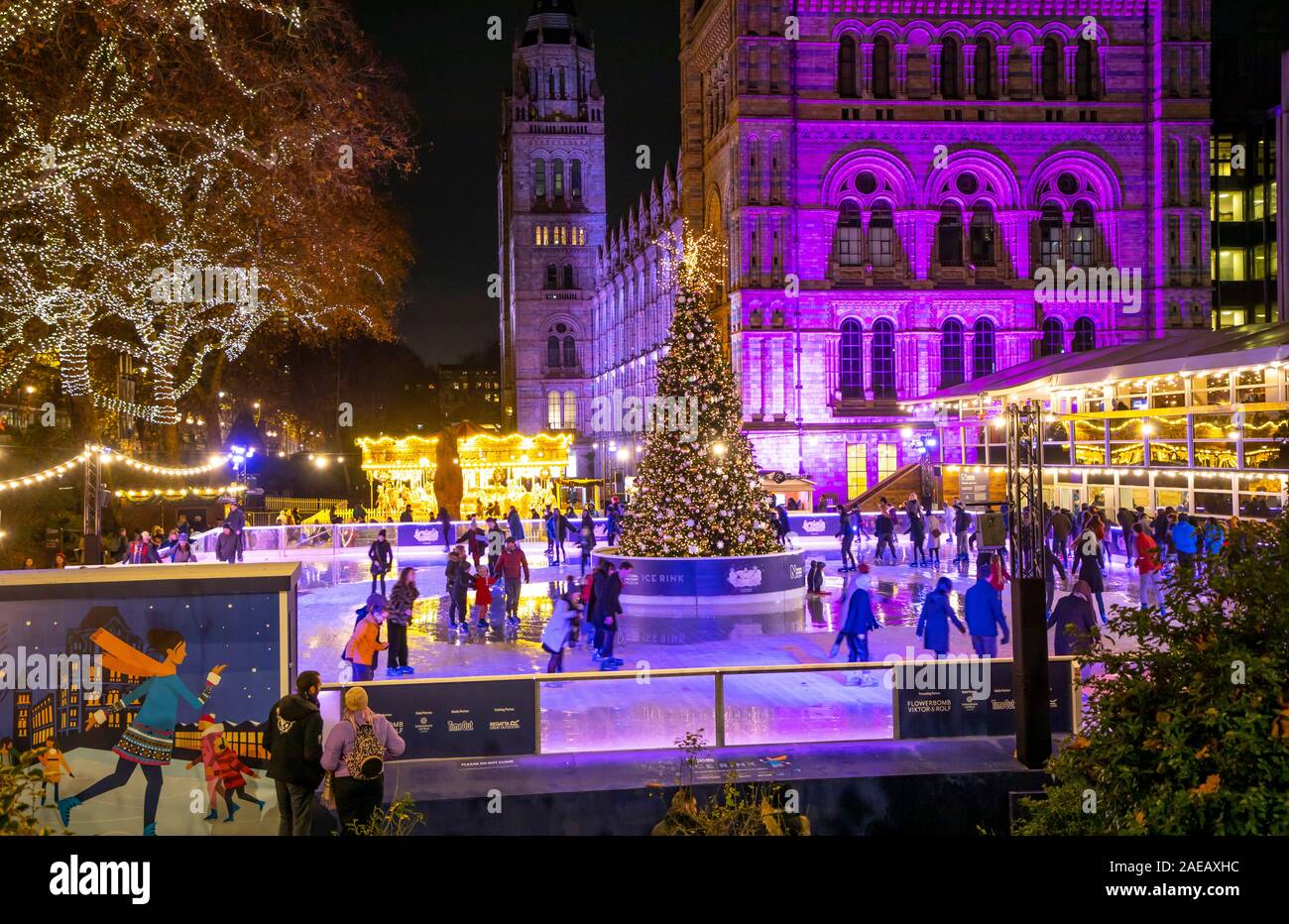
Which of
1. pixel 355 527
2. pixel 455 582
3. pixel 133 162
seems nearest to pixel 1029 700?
pixel 455 582

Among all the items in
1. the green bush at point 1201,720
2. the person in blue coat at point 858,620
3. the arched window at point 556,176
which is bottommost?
the person in blue coat at point 858,620

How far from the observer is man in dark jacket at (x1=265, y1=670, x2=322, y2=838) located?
23.9 ft

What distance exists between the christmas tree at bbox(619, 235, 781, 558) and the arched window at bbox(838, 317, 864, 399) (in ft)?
69.6

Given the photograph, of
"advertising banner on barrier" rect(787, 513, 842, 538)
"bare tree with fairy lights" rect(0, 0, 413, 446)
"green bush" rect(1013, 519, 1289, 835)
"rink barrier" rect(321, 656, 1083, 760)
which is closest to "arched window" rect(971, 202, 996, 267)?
"advertising banner on barrier" rect(787, 513, 842, 538)

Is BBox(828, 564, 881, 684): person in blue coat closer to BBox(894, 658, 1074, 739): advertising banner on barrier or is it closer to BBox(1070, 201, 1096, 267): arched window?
BBox(894, 658, 1074, 739): advertising banner on barrier

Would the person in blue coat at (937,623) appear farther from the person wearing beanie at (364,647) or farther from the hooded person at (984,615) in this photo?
the person wearing beanie at (364,647)

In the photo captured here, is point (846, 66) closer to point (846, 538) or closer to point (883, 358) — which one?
point (883, 358)

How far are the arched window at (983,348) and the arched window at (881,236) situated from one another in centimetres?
416

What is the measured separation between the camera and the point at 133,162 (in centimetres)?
Answer: 1794

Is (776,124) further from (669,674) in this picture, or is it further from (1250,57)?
(1250,57)

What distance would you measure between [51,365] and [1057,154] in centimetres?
3462

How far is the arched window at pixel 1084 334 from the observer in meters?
41.8

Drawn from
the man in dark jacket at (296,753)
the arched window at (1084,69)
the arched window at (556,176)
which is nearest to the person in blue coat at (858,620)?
the man in dark jacket at (296,753)

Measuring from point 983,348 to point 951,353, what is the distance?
4.10 feet
